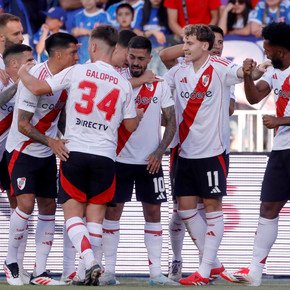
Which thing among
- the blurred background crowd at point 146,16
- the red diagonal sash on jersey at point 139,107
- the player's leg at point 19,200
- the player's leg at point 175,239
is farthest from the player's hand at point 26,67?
the blurred background crowd at point 146,16

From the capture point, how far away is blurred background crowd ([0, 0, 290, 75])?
59.0 feet

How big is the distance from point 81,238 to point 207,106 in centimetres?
212

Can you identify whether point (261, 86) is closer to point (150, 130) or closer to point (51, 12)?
point (150, 130)

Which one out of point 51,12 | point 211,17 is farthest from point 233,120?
point 51,12

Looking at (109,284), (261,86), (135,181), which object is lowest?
(109,284)

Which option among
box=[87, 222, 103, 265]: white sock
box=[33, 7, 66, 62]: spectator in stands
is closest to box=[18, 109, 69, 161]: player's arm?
box=[87, 222, 103, 265]: white sock

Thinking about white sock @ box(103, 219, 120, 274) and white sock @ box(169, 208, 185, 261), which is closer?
white sock @ box(103, 219, 120, 274)

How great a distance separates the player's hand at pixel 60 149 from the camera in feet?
37.0

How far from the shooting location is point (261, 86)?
1195 cm

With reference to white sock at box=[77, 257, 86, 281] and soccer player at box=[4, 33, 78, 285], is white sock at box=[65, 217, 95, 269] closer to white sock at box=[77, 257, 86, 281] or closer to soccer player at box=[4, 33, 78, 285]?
white sock at box=[77, 257, 86, 281]

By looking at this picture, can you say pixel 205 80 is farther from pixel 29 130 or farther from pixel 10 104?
pixel 10 104

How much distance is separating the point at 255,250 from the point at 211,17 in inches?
265

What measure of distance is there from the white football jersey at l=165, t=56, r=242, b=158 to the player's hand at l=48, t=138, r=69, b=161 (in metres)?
1.60

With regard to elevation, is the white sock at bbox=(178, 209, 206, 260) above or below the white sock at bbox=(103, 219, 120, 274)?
above
